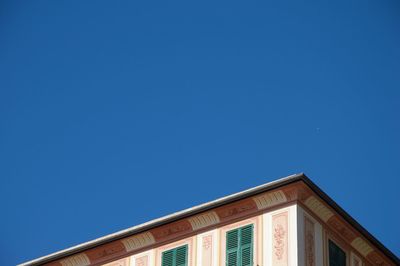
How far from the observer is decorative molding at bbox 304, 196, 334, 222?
4197cm

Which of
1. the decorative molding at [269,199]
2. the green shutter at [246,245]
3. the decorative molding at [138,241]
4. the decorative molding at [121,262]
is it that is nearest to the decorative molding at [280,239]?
the decorative molding at [269,199]

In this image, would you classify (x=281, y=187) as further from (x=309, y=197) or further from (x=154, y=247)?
(x=154, y=247)

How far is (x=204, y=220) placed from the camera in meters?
43.1

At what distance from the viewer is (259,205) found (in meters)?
42.1

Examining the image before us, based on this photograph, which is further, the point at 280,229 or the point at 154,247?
the point at 154,247

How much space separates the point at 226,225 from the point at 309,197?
3067mm

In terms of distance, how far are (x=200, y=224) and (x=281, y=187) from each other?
343cm

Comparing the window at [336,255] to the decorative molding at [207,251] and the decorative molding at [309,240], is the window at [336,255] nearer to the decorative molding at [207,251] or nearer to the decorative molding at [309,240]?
the decorative molding at [309,240]

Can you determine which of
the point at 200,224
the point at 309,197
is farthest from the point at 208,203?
the point at 309,197

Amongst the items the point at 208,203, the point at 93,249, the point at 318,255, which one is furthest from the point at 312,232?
the point at 93,249

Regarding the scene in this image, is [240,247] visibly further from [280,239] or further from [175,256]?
[175,256]

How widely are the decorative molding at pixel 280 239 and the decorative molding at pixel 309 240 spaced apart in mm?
729

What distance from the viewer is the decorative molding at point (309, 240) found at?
4122cm

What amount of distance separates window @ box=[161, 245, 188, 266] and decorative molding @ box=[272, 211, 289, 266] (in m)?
3.55
